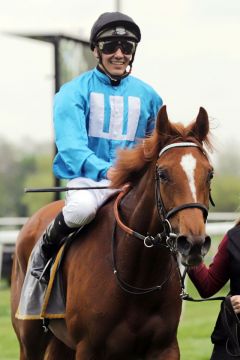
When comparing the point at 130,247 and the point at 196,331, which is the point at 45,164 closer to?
the point at 196,331

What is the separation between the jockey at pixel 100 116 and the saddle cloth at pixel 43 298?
0.10 metres

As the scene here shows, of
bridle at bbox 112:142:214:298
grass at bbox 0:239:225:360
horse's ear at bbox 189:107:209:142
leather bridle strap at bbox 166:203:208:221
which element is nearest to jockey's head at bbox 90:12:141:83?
bridle at bbox 112:142:214:298

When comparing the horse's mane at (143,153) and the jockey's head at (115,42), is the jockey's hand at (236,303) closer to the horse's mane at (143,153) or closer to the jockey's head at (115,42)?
the horse's mane at (143,153)

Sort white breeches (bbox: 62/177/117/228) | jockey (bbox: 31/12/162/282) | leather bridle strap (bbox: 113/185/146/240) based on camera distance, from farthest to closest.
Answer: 1. jockey (bbox: 31/12/162/282)
2. white breeches (bbox: 62/177/117/228)
3. leather bridle strap (bbox: 113/185/146/240)

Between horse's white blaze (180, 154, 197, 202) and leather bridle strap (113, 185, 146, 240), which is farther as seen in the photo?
leather bridle strap (113, 185, 146, 240)

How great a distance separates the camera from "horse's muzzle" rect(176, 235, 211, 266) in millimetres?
4246

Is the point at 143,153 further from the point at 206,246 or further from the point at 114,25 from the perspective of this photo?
the point at 114,25

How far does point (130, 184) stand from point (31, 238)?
5.06 feet

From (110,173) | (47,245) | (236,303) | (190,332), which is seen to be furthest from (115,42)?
(190,332)

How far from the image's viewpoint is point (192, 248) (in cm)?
425

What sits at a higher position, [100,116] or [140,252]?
[100,116]

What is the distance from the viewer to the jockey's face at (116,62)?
18.5ft

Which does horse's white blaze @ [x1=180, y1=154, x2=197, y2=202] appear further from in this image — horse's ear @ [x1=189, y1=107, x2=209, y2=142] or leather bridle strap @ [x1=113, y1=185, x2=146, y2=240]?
leather bridle strap @ [x1=113, y1=185, x2=146, y2=240]

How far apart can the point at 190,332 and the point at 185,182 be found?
527 cm
